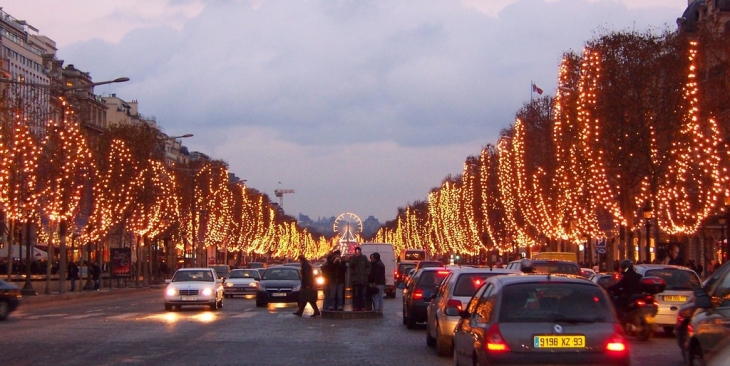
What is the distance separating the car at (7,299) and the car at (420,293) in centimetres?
1103

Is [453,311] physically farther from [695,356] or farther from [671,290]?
[671,290]

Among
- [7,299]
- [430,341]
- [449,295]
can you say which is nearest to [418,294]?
[430,341]

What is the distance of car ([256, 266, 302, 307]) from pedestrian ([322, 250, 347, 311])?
22.8 feet

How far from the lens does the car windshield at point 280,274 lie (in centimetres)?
4283

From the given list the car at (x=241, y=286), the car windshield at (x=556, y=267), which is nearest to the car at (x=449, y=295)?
the car windshield at (x=556, y=267)

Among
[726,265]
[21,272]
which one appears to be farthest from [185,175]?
[726,265]

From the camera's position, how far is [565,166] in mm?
63219

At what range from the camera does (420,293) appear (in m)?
26.8

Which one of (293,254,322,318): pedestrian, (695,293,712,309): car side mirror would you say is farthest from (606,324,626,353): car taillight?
(293,254,322,318): pedestrian

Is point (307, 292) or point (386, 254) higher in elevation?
point (386, 254)

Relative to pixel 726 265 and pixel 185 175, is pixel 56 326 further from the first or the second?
pixel 185 175

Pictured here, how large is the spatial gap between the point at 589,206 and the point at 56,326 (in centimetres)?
4015

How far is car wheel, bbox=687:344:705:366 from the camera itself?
14.6 m

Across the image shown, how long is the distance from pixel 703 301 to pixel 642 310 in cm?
812
